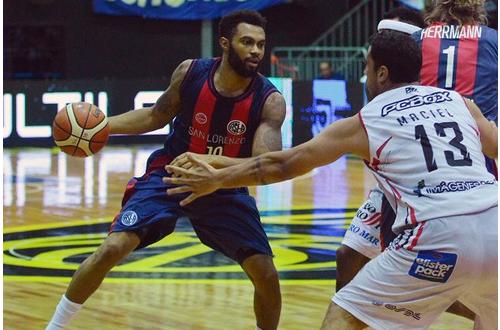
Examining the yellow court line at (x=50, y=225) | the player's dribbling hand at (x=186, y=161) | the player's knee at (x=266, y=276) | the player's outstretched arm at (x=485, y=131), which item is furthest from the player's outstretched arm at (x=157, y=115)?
the yellow court line at (x=50, y=225)

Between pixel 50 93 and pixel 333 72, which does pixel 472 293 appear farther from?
pixel 333 72

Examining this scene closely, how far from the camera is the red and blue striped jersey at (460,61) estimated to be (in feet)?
19.4

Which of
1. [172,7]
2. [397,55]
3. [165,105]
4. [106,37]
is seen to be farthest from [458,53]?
[106,37]

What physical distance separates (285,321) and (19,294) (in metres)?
1.90

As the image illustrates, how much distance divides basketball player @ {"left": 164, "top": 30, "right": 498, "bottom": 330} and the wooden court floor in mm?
2214

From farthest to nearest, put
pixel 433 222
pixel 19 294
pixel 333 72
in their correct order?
1. pixel 333 72
2. pixel 19 294
3. pixel 433 222

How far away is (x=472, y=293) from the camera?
4.44 metres

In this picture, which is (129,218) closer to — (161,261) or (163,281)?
(163,281)

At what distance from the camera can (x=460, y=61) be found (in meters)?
5.92

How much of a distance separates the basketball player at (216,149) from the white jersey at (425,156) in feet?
4.73

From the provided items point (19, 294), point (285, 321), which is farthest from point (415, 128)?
point (19, 294)

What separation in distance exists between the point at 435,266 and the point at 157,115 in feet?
7.91

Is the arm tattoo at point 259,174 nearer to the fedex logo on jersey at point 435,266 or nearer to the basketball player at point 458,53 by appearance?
the fedex logo on jersey at point 435,266

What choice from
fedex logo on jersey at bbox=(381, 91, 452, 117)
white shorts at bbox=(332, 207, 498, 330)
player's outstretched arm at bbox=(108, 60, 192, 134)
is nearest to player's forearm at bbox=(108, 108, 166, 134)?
player's outstretched arm at bbox=(108, 60, 192, 134)
